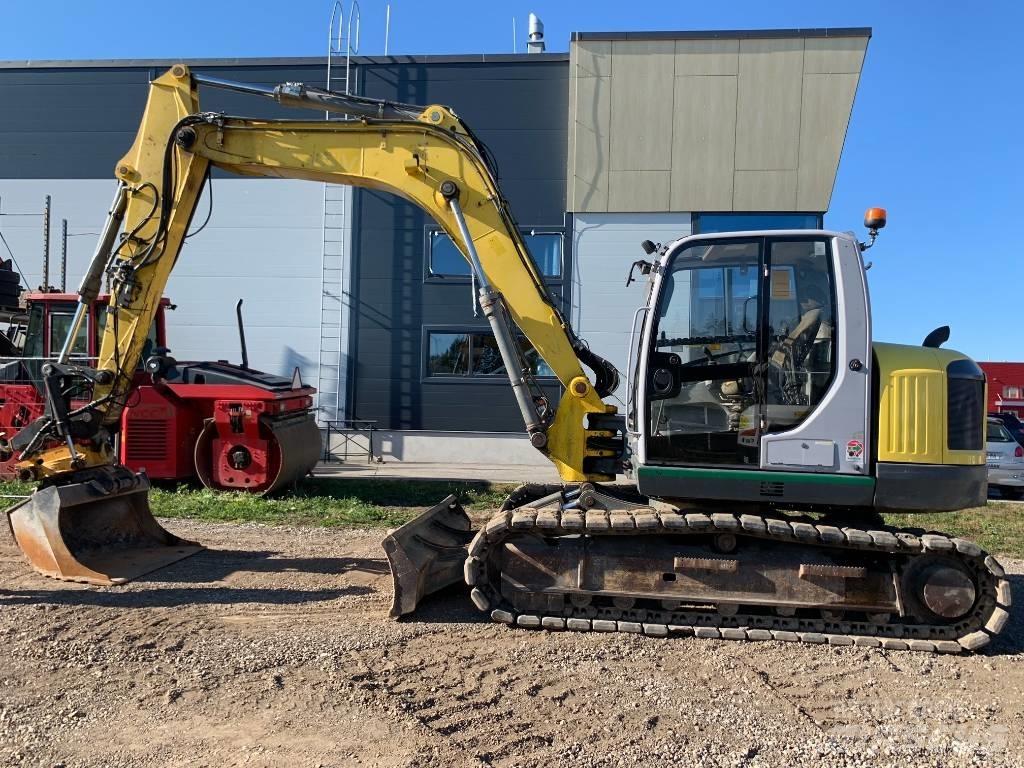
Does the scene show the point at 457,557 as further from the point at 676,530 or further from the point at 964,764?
the point at 964,764

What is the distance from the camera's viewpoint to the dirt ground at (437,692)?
3725mm

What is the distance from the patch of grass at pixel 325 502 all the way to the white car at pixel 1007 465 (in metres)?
8.23

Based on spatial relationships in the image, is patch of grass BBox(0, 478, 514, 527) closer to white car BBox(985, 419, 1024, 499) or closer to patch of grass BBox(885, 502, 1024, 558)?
patch of grass BBox(885, 502, 1024, 558)

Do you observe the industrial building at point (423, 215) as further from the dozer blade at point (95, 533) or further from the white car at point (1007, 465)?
the dozer blade at point (95, 533)

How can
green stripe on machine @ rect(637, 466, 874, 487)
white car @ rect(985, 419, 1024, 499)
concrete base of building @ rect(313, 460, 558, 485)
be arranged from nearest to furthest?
1. green stripe on machine @ rect(637, 466, 874, 487)
2. white car @ rect(985, 419, 1024, 499)
3. concrete base of building @ rect(313, 460, 558, 485)

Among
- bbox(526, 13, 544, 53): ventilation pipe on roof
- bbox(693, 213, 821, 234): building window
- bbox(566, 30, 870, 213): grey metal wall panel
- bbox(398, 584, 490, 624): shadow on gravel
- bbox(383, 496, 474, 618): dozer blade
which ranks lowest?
bbox(398, 584, 490, 624): shadow on gravel

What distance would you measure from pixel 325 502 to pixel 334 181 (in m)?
5.32

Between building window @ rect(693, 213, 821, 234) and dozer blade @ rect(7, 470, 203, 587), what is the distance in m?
12.5

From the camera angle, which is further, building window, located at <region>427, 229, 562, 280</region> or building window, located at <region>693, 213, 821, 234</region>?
building window, located at <region>427, 229, 562, 280</region>

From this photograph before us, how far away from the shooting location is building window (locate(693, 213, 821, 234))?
16.3 metres

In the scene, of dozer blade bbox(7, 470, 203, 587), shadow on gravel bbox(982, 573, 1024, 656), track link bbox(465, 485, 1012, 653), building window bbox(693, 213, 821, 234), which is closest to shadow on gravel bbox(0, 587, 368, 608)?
dozer blade bbox(7, 470, 203, 587)

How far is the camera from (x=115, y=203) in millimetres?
6641

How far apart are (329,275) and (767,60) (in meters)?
10.5

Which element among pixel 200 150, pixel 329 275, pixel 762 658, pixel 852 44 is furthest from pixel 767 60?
pixel 762 658
